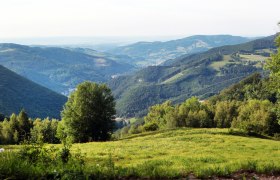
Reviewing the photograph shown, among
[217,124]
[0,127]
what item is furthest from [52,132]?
[217,124]

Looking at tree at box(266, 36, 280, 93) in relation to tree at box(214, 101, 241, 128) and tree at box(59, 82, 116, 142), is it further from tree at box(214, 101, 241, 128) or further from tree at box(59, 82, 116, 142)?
tree at box(214, 101, 241, 128)

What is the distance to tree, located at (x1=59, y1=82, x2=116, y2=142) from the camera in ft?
201

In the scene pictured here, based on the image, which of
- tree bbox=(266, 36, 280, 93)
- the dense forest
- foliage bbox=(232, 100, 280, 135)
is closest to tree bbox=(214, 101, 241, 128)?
the dense forest

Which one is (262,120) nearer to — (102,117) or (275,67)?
(102,117)

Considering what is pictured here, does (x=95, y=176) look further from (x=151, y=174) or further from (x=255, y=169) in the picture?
(x=255, y=169)

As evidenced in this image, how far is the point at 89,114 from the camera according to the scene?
62.0m

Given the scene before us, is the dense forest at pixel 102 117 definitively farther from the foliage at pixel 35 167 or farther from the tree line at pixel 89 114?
the foliage at pixel 35 167

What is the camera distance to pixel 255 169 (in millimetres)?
16469

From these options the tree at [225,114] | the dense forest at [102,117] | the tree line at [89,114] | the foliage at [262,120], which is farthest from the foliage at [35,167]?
the tree at [225,114]

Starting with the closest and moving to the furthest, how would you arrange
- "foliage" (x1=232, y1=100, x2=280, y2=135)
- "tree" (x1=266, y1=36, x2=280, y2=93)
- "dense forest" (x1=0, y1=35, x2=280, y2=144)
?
"tree" (x1=266, y1=36, x2=280, y2=93) < "dense forest" (x1=0, y1=35, x2=280, y2=144) < "foliage" (x1=232, y1=100, x2=280, y2=135)

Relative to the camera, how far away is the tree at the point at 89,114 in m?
61.2

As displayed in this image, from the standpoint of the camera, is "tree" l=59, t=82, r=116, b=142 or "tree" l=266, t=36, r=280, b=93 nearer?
"tree" l=266, t=36, r=280, b=93

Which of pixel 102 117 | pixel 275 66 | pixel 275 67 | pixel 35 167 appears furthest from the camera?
pixel 102 117

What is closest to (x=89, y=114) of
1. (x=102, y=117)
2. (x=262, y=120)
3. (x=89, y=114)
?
(x=89, y=114)
